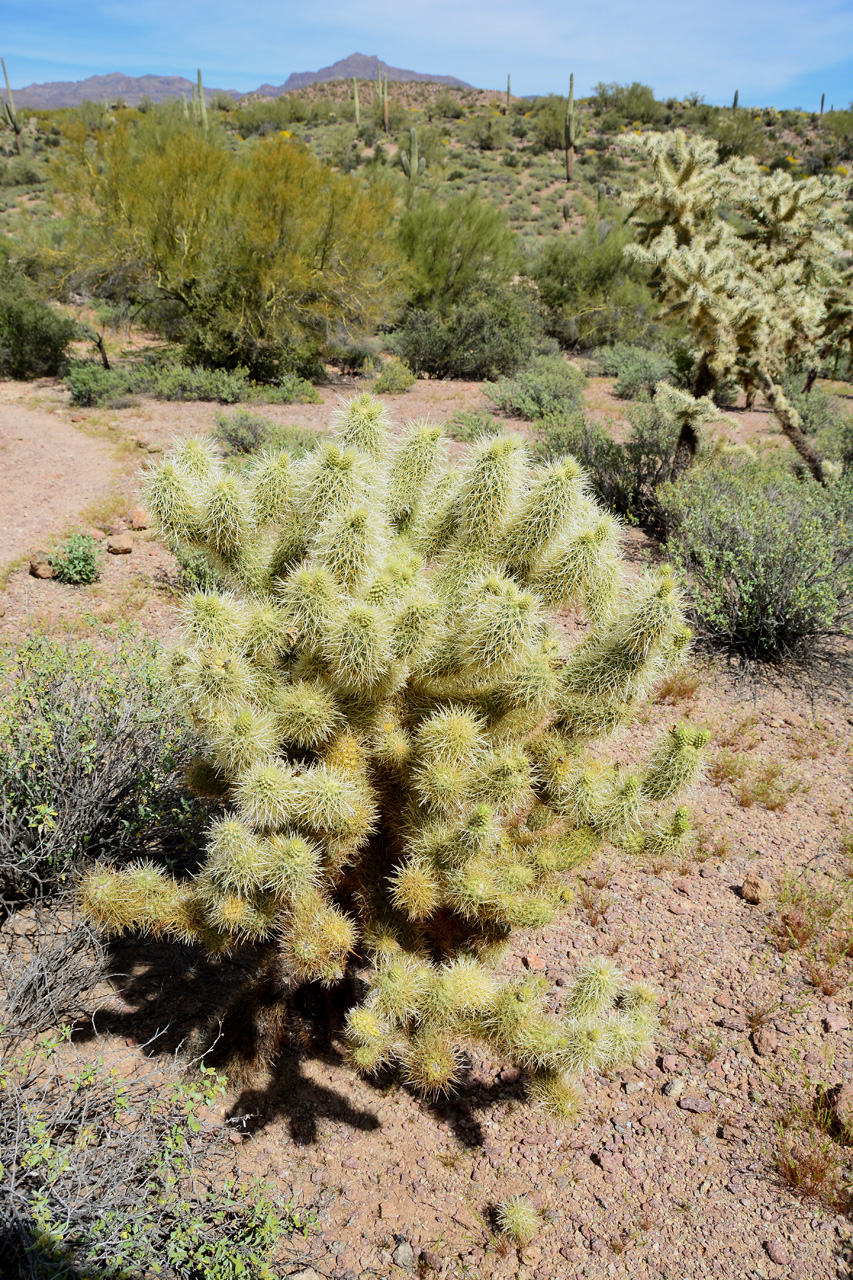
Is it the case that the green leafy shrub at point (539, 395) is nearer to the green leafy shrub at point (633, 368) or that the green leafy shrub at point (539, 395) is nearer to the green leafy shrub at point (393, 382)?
the green leafy shrub at point (633, 368)

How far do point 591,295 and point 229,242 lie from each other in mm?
10784

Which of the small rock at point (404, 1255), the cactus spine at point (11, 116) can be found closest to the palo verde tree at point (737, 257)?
the small rock at point (404, 1255)

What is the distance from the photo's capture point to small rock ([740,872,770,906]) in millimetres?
3770

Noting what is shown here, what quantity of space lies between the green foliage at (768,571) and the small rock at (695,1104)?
3224 mm

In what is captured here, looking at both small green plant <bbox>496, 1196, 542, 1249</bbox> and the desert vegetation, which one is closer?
the desert vegetation

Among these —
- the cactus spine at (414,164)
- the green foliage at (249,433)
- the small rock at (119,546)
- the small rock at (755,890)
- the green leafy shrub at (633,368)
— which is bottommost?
the small rock at (755,890)

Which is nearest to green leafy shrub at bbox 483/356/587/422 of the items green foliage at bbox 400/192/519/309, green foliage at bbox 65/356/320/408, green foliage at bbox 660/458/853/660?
green foliage at bbox 65/356/320/408

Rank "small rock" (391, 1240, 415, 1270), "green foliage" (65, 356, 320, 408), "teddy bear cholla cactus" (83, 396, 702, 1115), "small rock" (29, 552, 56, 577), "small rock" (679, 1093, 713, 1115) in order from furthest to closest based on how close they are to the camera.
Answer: "green foliage" (65, 356, 320, 408) < "small rock" (29, 552, 56, 577) < "small rock" (679, 1093, 713, 1115) < "small rock" (391, 1240, 415, 1270) < "teddy bear cholla cactus" (83, 396, 702, 1115)

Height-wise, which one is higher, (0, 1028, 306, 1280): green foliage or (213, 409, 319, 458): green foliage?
(213, 409, 319, 458): green foliage

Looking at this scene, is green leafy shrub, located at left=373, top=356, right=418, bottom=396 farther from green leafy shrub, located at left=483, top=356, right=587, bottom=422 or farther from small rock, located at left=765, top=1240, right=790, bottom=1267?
small rock, located at left=765, top=1240, right=790, bottom=1267

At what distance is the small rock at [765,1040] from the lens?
3.06 meters

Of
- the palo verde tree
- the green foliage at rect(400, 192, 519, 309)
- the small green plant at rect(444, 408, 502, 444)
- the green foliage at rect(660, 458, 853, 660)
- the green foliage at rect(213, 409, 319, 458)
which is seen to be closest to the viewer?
the green foliage at rect(660, 458, 853, 660)

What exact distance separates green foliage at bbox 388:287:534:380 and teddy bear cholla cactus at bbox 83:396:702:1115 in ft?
48.9

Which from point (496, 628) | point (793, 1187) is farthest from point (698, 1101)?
point (496, 628)
